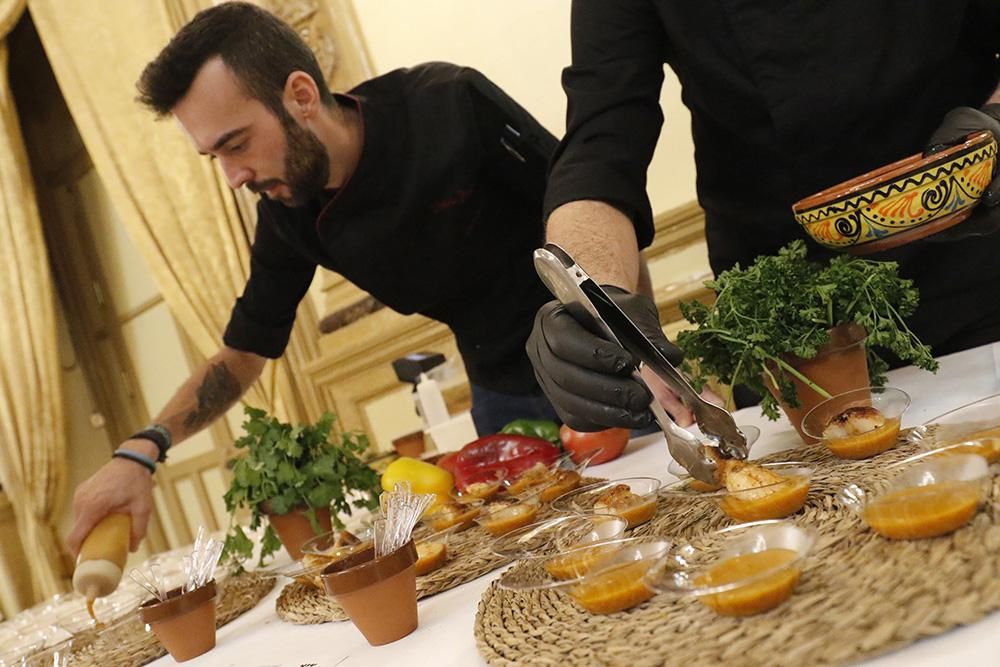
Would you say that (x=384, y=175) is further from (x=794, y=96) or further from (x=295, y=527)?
(x=794, y=96)

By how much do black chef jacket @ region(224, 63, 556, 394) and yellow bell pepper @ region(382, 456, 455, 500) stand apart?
50 centimetres

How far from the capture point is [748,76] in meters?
1.37

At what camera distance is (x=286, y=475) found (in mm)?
1595

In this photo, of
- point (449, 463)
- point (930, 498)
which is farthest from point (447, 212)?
point (930, 498)

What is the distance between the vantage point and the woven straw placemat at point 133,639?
1.28 meters

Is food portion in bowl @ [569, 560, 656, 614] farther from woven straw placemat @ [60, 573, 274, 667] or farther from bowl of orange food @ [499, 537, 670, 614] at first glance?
woven straw placemat @ [60, 573, 274, 667]

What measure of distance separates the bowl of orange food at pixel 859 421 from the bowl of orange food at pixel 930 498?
0.65 feet

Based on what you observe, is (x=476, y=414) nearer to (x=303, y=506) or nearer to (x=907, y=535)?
(x=303, y=506)

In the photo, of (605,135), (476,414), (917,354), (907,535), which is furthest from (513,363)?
(907,535)

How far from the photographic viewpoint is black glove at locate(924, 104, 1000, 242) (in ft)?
3.13

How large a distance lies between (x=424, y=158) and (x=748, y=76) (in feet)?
2.84

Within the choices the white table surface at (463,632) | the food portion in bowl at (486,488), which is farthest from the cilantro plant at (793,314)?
the food portion in bowl at (486,488)

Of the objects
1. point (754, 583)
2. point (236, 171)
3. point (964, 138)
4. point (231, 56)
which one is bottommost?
point (754, 583)

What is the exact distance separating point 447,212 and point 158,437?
84cm
